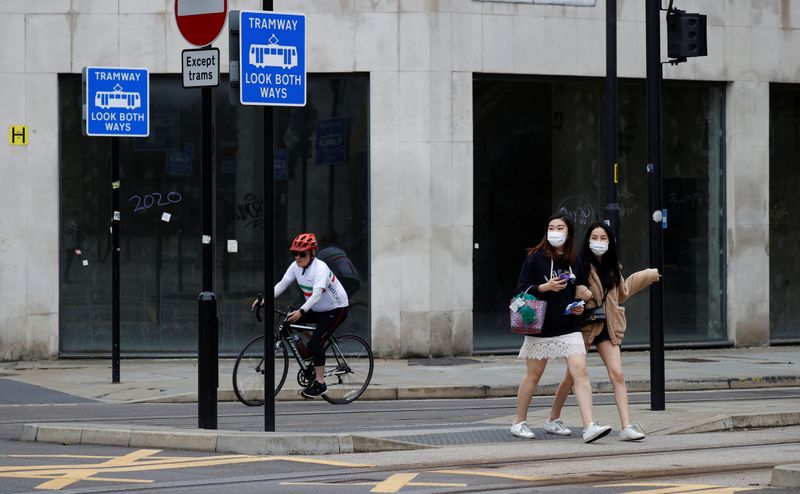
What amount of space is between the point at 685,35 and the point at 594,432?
220 inches

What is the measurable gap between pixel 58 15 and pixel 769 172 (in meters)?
11.4

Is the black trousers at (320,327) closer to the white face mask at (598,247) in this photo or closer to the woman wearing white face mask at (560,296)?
the woman wearing white face mask at (560,296)

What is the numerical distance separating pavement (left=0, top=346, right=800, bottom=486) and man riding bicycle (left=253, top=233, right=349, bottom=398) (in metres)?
0.38

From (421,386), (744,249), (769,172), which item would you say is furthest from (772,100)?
(421,386)

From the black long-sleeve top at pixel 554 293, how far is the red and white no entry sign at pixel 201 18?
3093mm

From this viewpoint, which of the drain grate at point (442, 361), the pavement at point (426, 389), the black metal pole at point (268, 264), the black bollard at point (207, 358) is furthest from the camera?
the drain grate at point (442, 361)

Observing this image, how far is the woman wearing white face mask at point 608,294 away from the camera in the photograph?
1103 centimetres

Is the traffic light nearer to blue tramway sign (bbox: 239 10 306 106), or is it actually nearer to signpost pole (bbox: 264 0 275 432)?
blue tramway sign (bbox: 239 10 306 106)

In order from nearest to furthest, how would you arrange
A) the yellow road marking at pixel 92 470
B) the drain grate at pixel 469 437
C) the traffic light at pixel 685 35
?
the yellow road marking at pixel 92 470 < the drain grate at pixel 469 437 < the traffic light at pixel 685 35

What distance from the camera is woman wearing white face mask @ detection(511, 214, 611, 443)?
35.4ft

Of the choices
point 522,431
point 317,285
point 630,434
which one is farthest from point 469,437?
point 317,285

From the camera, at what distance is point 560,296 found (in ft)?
35.5

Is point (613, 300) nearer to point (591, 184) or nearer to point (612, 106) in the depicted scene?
point (612, 106)

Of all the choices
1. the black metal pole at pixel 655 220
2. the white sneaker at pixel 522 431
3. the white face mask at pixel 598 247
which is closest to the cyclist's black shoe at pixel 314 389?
the black metal pole at pixel 655 220
